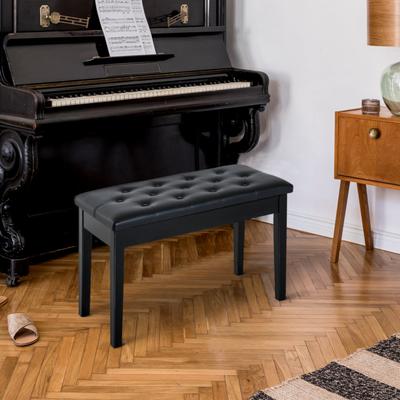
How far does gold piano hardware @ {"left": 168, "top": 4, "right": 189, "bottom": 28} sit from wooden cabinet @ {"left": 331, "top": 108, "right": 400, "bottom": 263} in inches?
37.9

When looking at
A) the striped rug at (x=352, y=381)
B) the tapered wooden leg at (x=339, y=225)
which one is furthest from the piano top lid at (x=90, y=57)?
the striped rug at (x=352, y=381)

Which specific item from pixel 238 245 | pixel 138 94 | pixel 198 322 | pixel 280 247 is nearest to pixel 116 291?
pixel 198 322

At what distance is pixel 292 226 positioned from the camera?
179 inches

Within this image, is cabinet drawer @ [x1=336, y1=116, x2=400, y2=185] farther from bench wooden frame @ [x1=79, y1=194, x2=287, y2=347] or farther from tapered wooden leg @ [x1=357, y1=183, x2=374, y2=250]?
bench wooden frame @ [x1=79, y1=194, x2=287, y2=347]

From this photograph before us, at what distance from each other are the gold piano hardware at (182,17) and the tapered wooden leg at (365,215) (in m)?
1.20

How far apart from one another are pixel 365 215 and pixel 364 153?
40 centimetres

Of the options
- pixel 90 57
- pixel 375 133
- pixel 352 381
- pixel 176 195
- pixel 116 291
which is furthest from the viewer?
pixel 90 57

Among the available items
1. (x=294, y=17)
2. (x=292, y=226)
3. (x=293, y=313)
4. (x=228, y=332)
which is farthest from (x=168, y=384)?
(x=294, y=17)

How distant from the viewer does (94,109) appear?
3.62 metres

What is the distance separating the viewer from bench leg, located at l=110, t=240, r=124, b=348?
9.75 ft

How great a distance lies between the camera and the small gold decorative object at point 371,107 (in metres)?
3.76

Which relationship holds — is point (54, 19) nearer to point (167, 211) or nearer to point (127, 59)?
point (127, 59)

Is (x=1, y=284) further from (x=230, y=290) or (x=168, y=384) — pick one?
(x=168, y=384)

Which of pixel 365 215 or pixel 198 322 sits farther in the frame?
pixel 365 215
